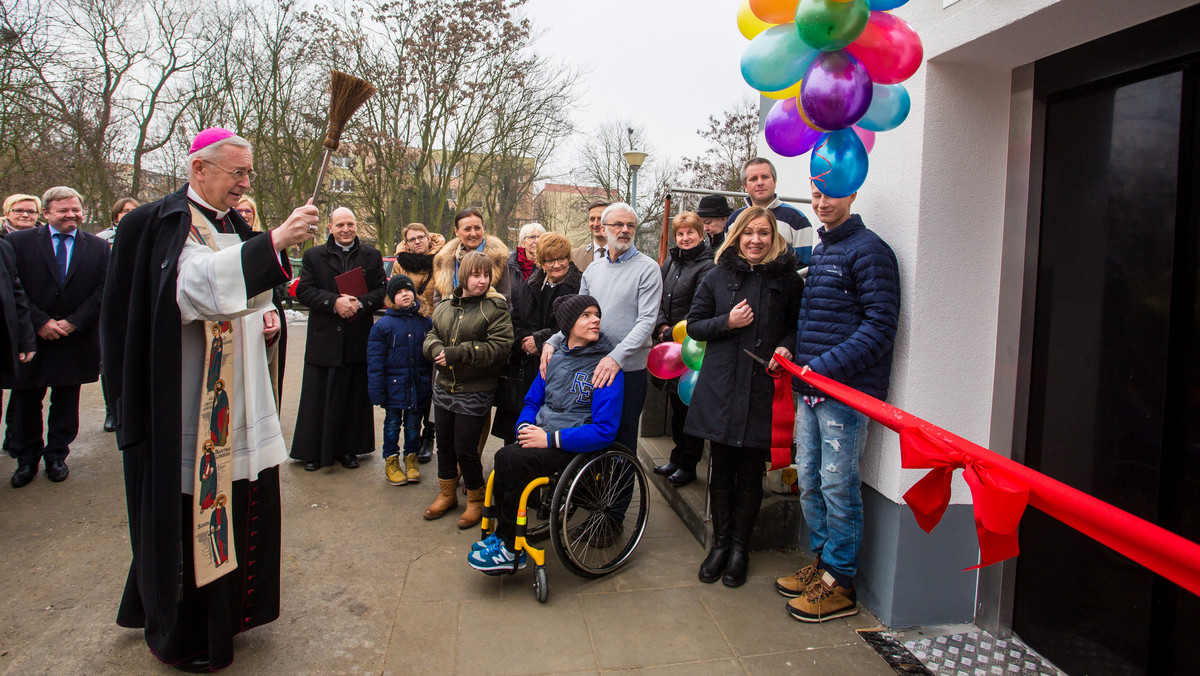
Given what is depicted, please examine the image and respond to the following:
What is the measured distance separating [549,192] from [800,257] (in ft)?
112

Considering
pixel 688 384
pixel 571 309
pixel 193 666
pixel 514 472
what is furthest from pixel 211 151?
pixel 688 384

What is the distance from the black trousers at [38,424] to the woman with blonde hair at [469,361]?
277 centimetres

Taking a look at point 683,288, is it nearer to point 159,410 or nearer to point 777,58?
point 777,58

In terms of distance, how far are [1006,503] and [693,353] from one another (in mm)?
1988

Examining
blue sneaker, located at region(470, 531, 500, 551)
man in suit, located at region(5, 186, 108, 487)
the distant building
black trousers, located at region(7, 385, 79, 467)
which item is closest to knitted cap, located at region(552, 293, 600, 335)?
blue sneaker, located at region(470, 531, 500, 551)

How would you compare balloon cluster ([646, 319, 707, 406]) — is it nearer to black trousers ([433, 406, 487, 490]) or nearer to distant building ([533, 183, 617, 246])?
black trousers ([433, 406, 487, 490])

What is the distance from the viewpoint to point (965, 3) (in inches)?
105

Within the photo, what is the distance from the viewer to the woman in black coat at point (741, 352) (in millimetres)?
3285

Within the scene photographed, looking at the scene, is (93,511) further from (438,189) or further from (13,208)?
(438,189)

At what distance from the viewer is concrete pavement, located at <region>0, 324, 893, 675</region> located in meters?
2.74

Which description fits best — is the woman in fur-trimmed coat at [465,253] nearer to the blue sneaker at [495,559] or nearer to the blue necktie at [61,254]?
the blue sneaker at [495,559]

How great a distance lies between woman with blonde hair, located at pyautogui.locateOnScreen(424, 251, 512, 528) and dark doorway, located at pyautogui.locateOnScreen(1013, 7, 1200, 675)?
277 cm

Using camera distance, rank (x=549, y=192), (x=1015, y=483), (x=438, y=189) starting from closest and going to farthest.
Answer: (x=1015, y=483) → (x=438, y=189) → (x=549, y=192)

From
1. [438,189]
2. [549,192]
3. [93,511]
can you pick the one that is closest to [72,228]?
[93,511]
